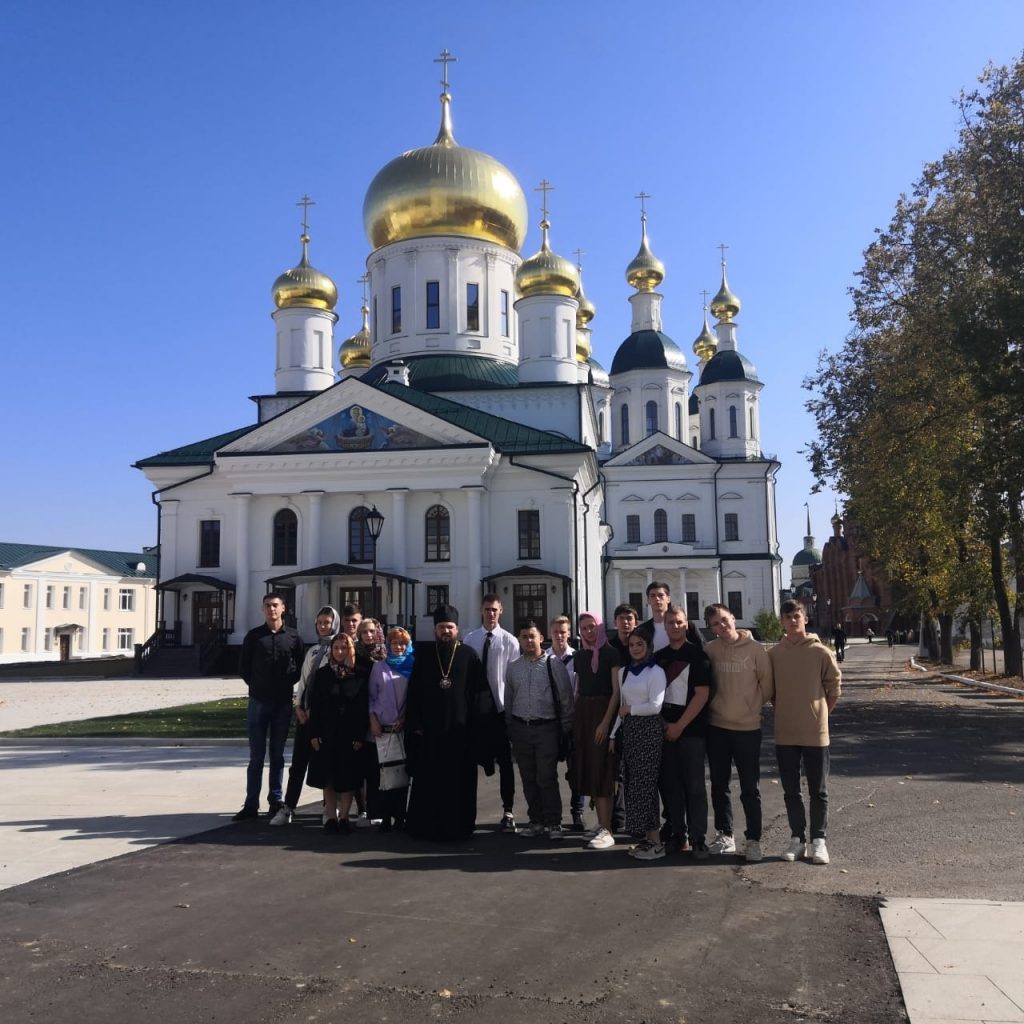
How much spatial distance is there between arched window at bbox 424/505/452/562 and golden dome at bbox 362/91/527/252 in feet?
48.3

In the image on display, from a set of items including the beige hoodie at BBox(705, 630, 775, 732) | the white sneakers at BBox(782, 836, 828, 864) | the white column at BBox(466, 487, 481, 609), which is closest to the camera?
the white sneakers at BBox(782, 836, 828, 864)

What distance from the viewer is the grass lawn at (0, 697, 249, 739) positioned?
15.1m

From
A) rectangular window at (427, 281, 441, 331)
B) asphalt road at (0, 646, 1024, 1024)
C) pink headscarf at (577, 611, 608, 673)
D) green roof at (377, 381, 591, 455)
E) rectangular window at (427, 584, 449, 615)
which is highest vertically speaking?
rectangular window at (427, 281, 441, 331)

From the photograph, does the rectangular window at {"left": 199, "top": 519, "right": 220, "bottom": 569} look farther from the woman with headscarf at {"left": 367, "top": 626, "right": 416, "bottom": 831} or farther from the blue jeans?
the woman with headscarf at {"left": 367, "top": 626, "right": 416, "bottom": 831}

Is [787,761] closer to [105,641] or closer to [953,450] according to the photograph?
[953,450]

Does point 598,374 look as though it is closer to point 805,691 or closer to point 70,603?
point 70,603

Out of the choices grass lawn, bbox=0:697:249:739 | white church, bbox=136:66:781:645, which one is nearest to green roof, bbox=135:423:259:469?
white church, bbox=136:66:781:645

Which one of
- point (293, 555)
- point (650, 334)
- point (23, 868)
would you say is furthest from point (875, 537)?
point (650, 334)

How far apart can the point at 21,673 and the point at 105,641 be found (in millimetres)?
24167

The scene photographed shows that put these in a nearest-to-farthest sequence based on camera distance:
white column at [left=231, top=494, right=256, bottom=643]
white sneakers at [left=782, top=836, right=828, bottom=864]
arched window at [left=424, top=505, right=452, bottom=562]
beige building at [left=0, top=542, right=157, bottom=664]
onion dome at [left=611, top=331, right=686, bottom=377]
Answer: white sneakers at [left=782, top=836, right=828, bottom=864] → arched window at [left=424, top=505, right=452, bottom=562] → white column at [left=231, top=494, right=256, bottom=643] → beige building at [left=0, top=542, right=157, bottom=664] → onion dome at [left=611, top=331, right=686, bottom=377]

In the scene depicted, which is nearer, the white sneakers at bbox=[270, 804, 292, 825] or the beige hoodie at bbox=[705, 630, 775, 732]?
the beige hoodie at bbox=[705, 630, 775, 732]

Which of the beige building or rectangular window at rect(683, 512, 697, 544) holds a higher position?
rectangular window at rect(683, 512, 697, 544)

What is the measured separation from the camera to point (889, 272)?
23.7 meters

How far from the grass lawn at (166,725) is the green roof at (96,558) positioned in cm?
3794
